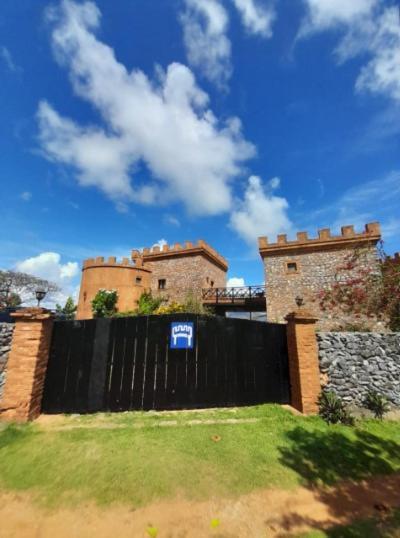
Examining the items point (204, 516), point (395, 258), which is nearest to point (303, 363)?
point (204, 516)

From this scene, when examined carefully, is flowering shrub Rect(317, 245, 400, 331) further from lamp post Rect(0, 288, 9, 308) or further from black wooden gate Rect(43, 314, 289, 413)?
lamp post Rect(0, 288, 9, 308)

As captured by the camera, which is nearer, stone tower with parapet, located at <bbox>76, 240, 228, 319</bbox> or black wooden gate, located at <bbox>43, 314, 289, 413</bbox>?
black wooden gate, located at <bbox>43, 314, 289, 413</bbox>

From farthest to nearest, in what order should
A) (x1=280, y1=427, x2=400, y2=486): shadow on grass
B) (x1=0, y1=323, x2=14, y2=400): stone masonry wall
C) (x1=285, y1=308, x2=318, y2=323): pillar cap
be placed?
(x1=285, y1=308, x2=318, y2=323): pillar cap
(x1=0, y1=323, x2=14, y2=400): stone masonry wall
(x1=280, y1=427, x2=400, y2=486): shadow on grass

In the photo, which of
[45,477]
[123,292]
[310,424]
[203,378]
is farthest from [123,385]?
[123,292]

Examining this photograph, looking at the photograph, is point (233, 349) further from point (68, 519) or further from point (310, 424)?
point (68, 519)

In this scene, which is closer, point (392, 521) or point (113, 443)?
point (392, 521)

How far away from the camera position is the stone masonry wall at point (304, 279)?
1588 cm

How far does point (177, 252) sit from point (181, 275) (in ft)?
6.29

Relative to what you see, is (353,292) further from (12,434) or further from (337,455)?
(12,434)

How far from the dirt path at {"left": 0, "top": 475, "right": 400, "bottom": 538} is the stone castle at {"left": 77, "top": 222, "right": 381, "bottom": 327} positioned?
42.4 ft

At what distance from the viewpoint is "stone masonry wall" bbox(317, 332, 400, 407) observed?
5.60 metres

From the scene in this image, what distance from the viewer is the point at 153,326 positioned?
5.65 meters

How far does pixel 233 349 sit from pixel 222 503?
3.08 meters

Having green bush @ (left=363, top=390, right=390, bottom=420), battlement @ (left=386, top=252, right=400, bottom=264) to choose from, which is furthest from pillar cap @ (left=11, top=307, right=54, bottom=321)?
battlement @ (left=386, top=252, right=400, bottom=264)
